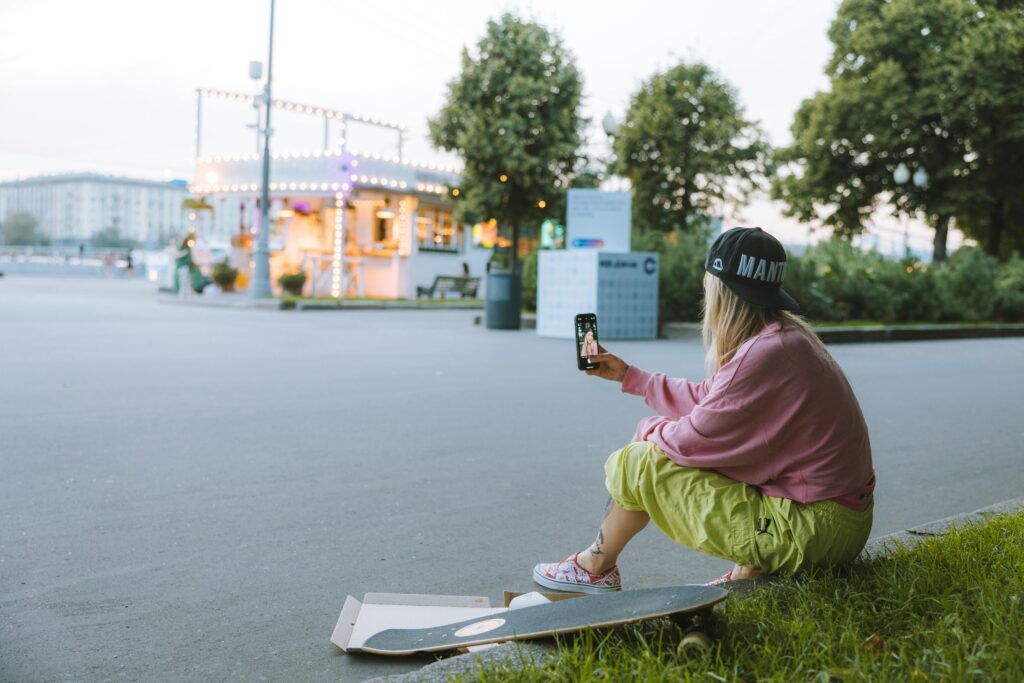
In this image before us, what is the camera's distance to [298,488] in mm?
5145

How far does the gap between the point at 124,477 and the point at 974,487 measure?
4632 mm

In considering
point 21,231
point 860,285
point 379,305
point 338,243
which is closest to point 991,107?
point 860,285

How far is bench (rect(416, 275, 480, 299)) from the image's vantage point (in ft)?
109

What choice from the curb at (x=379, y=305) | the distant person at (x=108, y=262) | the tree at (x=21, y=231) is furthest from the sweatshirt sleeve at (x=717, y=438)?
the tree at (x=21, y=231)

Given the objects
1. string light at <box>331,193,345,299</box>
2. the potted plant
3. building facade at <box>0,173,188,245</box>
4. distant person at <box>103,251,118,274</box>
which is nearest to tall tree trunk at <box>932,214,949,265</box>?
string light at <box>331,193,345,299</box>

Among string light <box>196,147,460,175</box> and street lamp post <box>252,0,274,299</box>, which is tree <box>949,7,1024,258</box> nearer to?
string light <box>196,147,460,175</box>

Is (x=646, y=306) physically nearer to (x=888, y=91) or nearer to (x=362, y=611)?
(x=362, y=611)

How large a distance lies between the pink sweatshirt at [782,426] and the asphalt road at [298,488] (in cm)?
96

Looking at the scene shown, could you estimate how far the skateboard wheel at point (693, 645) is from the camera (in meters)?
2.43

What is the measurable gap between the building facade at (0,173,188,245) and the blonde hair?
142349 millimetres

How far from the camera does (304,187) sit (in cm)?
3375

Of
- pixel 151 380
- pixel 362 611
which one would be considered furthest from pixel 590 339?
pixel 151 380

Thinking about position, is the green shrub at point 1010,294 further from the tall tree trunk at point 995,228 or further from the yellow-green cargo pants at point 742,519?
the yellow-green cargo pants at point 742,519

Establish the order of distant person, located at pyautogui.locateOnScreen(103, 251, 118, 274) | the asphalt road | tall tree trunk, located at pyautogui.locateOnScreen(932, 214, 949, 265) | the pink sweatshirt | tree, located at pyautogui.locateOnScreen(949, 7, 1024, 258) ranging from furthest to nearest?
distant person, located at pyautogui.locateOnScreen(103, 251, 118, 274)
tall tree trunk, located at pyautogui.locateOnScreen(932, 214, 949, 265)
tree, located at pyautogui.locateOnScreen(949, 7, 1024, 258)
the asphalt road
the pink sweatshirt
